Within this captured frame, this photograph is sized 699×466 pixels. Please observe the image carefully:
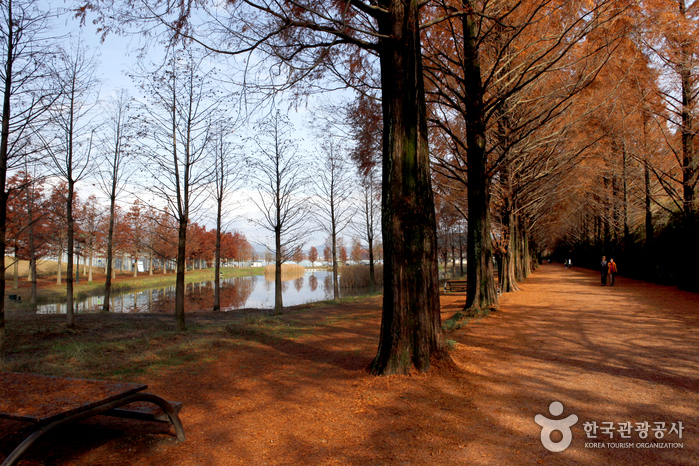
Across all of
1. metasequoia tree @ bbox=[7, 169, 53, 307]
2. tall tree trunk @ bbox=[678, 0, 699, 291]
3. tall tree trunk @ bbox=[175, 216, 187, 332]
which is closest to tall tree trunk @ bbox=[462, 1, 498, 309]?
tall tree trunk @ bbox=[175, 216, 187, 332]

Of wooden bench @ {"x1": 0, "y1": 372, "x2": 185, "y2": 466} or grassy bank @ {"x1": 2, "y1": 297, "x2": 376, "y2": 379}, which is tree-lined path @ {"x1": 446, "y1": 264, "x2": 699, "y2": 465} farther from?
grassy bank @ {"x1": 2, "y1": 297, "x2": 376, "y2": 379}

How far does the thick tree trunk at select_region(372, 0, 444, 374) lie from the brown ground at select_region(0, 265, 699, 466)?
387 millimetres

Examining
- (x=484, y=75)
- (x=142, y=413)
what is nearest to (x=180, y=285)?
(x=142, y=413)

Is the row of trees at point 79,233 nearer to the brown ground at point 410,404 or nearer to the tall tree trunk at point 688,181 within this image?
the brown ground at point 410,404

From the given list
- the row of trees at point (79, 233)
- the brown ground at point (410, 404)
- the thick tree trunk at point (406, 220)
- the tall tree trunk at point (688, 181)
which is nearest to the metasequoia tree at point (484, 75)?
the brown ground at point (410, 404)

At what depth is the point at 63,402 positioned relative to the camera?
9.02 feet

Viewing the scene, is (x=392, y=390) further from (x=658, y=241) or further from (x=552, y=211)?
(x=552, y=211)

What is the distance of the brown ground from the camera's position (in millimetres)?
3029

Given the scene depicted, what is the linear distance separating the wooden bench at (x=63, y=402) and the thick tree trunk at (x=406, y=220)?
2.66 meters

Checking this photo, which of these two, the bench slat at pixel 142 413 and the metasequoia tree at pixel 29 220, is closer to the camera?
the bench slat at pixel 142 413

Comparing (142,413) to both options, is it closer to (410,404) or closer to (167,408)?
(167,408)

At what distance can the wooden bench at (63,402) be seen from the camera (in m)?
2.47

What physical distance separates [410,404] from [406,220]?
7.20 feet

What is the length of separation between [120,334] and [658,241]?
77.9 ft
